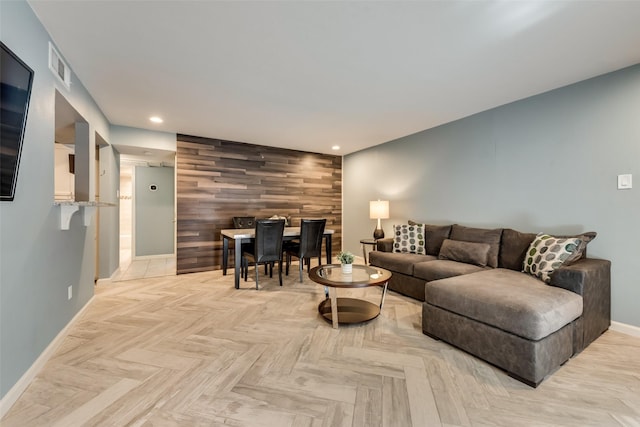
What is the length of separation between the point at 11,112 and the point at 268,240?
8.74 ft

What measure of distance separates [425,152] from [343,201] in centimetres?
239

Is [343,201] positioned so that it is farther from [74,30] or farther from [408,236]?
[74,30]

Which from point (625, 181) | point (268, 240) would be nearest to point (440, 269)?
point (625, 181)

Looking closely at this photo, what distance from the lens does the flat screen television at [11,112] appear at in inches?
53.0

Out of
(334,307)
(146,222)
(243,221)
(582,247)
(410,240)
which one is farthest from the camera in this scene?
(146,222)

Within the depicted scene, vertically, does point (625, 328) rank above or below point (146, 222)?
below

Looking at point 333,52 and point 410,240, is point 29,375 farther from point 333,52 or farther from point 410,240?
point 410,240

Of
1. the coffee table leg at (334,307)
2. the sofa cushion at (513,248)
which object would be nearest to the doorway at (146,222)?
the coffee table leg at (334,307)

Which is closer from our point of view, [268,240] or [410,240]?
[268,240]

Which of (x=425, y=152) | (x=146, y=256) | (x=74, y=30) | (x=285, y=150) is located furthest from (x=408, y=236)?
(x=146, y=256)

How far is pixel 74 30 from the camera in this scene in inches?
76.3

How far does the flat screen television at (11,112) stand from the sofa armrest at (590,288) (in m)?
3.70

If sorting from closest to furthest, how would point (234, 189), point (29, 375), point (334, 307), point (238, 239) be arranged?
point (29, 375)
point (334, 307)
point (238, 239)
point (234, 189)

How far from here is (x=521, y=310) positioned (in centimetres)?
178
